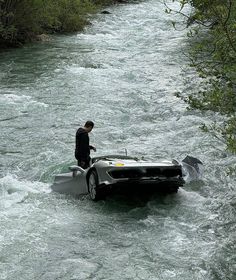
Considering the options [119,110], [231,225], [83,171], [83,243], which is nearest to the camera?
[83,243]

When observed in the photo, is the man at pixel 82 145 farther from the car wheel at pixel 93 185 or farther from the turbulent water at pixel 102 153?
the car wheel at pixel 93 185

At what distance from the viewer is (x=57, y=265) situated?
26.1ft

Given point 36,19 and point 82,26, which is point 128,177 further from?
point 82,26

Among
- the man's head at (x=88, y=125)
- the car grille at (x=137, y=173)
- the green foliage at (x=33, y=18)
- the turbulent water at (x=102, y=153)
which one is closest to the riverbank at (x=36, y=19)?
the green foliage at (x=33, y=18)

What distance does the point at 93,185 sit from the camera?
34.3ft

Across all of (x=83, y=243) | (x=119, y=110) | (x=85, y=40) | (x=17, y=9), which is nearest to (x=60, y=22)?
(x=85, y=40)

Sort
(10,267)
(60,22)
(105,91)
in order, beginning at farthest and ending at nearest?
1. (60,22)
2. (105,91)
3. (10,267)

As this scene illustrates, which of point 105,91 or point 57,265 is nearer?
point 57,265

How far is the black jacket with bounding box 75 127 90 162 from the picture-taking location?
1159 cm

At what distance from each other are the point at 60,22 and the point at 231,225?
27392mm

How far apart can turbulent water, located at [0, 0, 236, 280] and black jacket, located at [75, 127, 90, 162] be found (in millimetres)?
1090

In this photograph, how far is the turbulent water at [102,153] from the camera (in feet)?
26.7

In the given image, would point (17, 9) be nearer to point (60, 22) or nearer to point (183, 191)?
point (60, 22)

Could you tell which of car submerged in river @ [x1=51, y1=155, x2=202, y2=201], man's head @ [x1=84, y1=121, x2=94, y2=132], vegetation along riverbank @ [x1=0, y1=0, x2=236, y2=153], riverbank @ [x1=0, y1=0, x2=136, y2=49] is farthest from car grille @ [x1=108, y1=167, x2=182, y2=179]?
riverbank @ [x1=0, y1=0, x2=136, y2=49]
